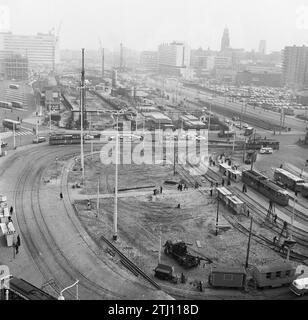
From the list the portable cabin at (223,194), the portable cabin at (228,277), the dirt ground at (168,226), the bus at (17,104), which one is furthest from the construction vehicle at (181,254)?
the bus at (17,104)

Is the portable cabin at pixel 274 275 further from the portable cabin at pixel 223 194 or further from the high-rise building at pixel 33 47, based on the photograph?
the high-rise building at pixel 33 47

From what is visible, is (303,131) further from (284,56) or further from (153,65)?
(153,65)

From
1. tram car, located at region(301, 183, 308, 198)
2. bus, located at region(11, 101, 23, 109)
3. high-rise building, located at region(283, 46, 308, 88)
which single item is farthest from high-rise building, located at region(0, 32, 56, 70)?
tram car, located at region(301, 183, 308, 198)

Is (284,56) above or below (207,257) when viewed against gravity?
above

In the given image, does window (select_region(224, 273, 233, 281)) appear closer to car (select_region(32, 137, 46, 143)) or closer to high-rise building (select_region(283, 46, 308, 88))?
car (select_region(32, 137, 46, 143))
